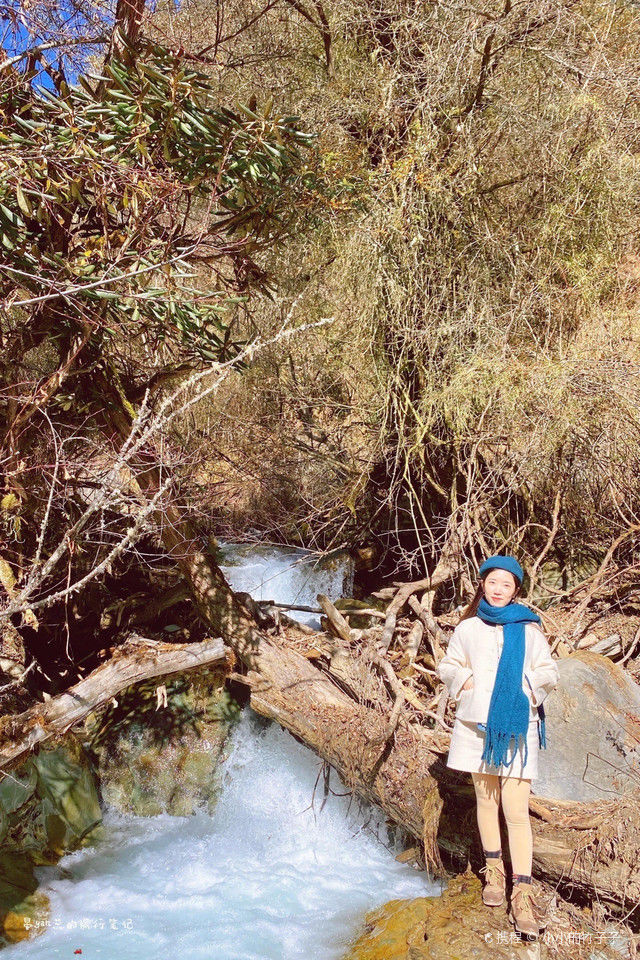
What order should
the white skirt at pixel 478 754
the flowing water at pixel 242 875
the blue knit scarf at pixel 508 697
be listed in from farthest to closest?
the flowing water at pixel 242 875, the white skirt at pixel 478 754, the blue knit scarf at pixel 508 697

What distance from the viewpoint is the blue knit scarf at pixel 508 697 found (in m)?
3.12

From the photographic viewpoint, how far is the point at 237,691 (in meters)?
5.47

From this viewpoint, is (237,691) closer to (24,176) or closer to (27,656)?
(27,656)

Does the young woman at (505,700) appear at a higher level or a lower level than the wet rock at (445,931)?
higher

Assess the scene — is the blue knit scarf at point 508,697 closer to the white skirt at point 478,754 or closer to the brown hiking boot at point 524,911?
the white skirt at point 478,754

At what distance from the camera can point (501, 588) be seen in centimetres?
326

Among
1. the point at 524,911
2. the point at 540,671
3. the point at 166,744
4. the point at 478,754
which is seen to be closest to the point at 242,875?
the point at 166,744

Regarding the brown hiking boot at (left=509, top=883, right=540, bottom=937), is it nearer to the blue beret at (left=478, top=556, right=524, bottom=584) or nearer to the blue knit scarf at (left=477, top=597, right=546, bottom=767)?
the blue knit scarf at (left=477, top=597, right=546, bottom=767)

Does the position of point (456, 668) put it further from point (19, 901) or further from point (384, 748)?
point (19, 901)

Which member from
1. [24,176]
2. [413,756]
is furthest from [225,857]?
[24,176]

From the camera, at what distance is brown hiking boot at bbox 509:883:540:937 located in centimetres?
324

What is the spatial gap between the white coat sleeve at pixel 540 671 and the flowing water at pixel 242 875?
1.67 m

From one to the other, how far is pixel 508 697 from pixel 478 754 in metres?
0.33

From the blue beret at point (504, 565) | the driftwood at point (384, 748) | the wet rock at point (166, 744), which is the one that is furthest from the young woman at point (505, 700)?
the wet rock at point (166, 744)
